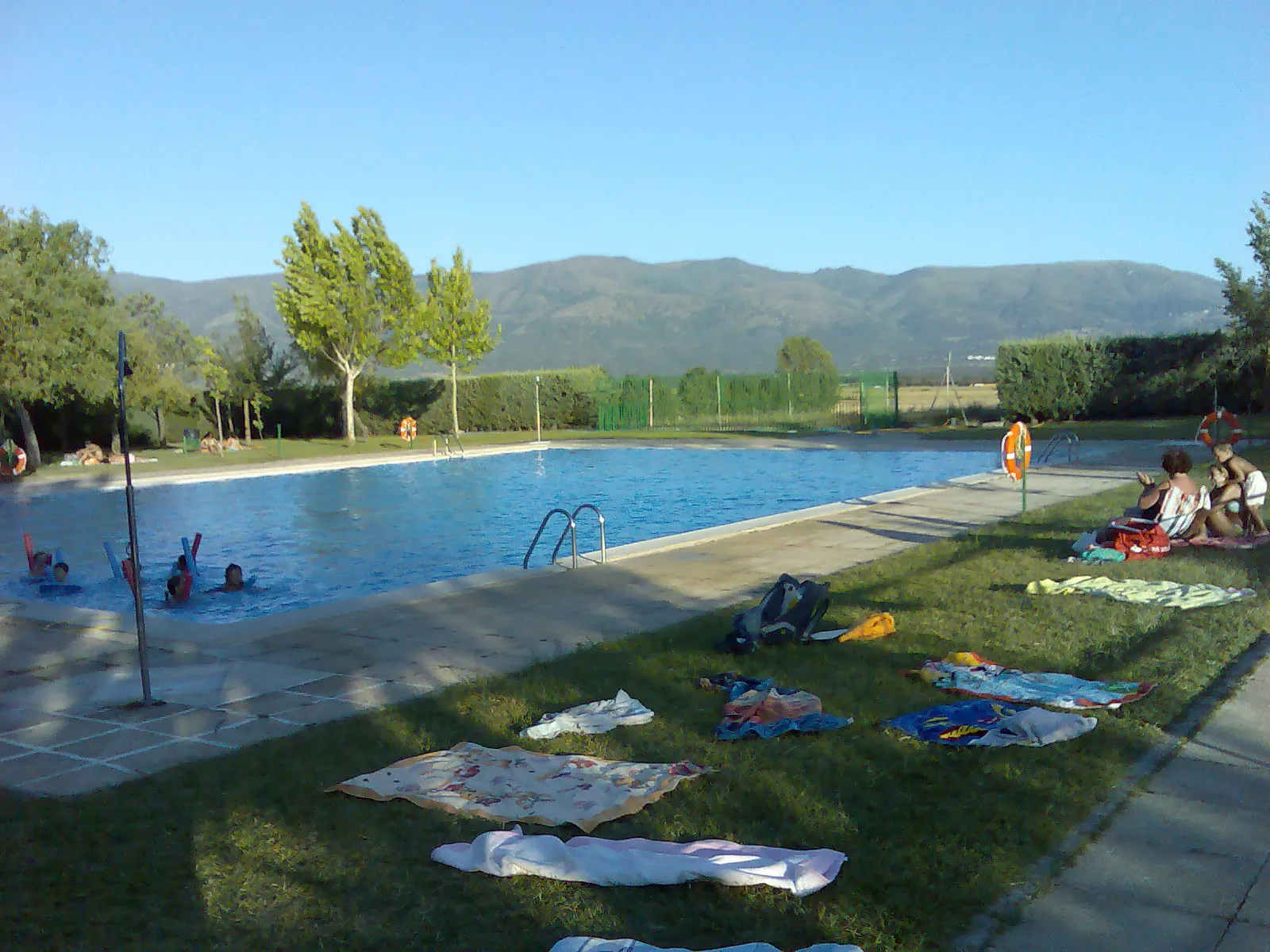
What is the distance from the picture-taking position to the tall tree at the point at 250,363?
34.8 m

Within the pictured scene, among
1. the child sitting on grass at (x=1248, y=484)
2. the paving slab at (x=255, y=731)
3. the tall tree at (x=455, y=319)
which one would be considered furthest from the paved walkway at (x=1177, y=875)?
the tall tree at (x=455, y=319)

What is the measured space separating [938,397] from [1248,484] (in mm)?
42040

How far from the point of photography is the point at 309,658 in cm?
676

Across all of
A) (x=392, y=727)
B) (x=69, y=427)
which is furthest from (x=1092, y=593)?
(x=69, y=427)

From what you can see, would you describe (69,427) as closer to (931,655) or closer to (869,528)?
(869,528)

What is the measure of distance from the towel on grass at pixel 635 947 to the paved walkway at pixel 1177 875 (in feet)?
1.57

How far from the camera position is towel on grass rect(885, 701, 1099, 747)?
461cm

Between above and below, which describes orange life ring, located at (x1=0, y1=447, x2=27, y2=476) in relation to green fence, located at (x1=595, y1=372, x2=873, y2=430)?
below

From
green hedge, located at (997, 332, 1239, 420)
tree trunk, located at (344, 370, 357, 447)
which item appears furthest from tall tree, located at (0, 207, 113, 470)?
green hedge, located at (997, 332, 1239, 420)

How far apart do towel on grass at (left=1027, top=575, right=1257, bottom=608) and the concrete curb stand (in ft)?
4.96

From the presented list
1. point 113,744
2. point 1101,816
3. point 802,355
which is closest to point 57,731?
point 113,744

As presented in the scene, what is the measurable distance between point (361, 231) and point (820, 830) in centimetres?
3145

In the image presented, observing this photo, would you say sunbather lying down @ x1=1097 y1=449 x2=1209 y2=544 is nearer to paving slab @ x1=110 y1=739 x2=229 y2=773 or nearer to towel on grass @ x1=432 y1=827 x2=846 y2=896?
towel on grass @ x1=432 y1=827 x2=846 y2=896

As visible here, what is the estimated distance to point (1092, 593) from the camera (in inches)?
306
